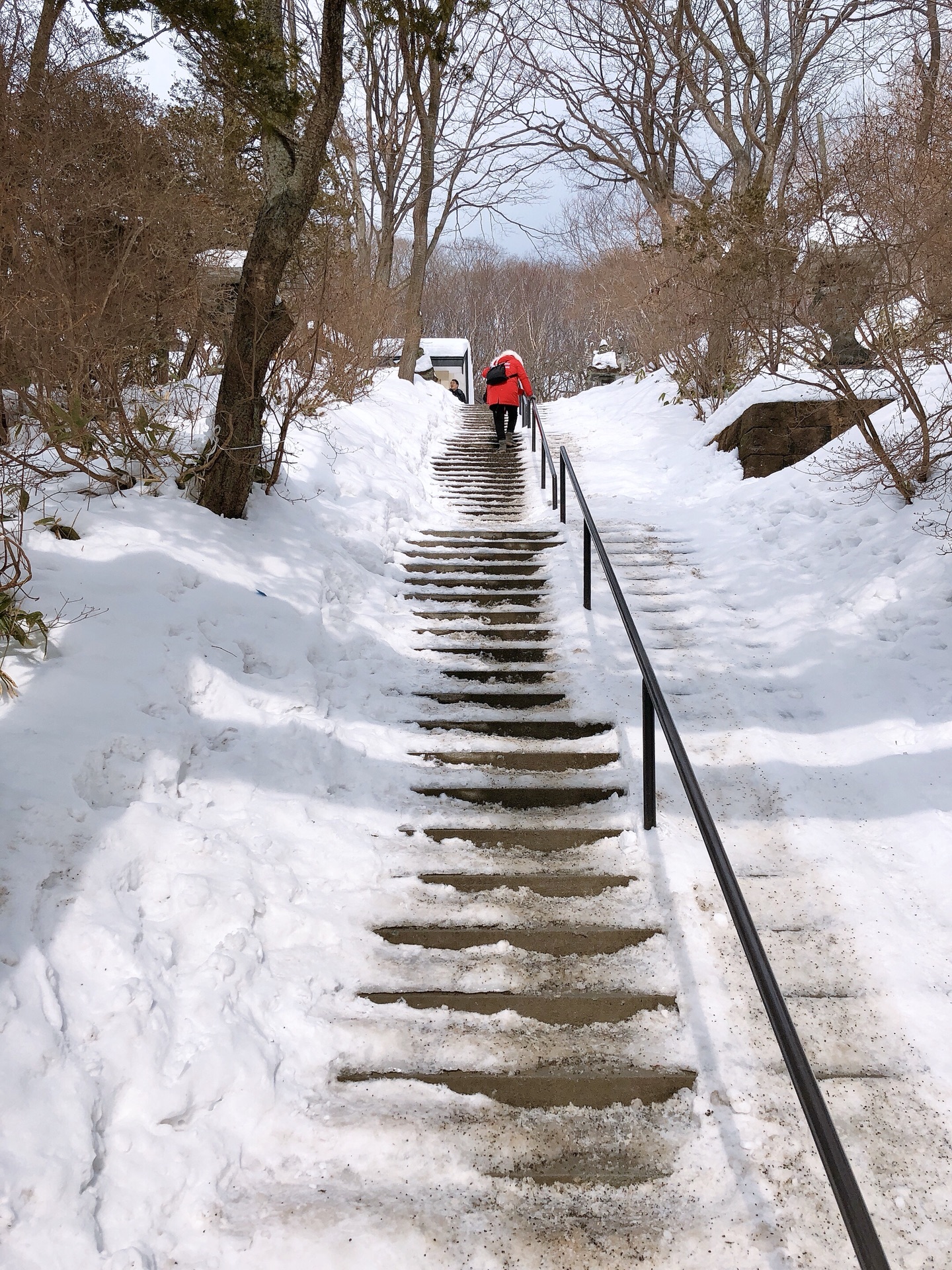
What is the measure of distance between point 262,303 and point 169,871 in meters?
3.90

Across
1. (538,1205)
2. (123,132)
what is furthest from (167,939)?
(123,132)

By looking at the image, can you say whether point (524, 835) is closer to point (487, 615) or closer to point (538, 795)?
point (538, 795)

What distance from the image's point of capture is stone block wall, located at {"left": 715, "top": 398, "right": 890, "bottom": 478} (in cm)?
798

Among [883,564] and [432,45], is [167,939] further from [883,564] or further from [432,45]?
[432,45]

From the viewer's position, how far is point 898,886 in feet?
10.8

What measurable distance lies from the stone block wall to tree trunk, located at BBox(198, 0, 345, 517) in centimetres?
497

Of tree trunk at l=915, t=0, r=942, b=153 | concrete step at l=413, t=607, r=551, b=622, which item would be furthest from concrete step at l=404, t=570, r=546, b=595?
tree trunk at l=915, t=0, r=942, b=153

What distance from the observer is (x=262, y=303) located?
17.5 ft

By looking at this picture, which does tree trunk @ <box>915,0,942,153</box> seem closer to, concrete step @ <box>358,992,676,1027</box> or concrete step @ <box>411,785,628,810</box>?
concrete step @ <box>411,785,628,810</box>

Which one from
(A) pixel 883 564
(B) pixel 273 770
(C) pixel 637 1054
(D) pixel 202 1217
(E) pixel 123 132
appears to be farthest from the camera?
(E) pixel 123 132

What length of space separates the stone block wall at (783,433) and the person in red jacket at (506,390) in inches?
169

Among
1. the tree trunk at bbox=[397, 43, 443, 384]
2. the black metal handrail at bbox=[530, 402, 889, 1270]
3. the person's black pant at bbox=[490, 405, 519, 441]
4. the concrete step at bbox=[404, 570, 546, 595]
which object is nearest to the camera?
the black metal handrail at bbox=[530, 402, 889, 1270]

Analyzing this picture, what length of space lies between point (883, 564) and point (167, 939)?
16.2ft

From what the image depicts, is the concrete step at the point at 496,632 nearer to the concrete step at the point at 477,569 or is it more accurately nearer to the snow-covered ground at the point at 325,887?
the snow-covered ground at the point at 325,887
